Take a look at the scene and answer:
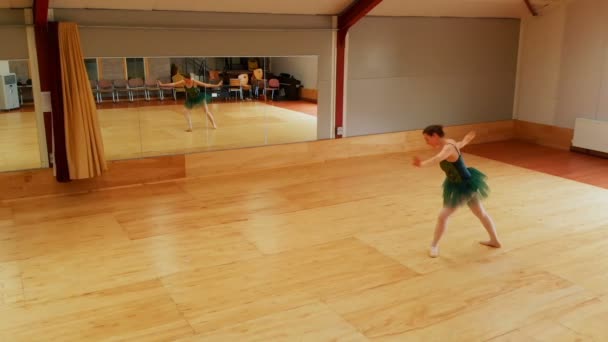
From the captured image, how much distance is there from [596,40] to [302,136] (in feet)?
17.9

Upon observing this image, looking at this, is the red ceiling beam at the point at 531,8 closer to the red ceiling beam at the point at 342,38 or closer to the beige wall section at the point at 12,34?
the red ceiling beam at the point at 342,38

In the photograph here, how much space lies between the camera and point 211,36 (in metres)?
7.44

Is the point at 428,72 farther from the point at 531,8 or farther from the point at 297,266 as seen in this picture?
the point at 297,266

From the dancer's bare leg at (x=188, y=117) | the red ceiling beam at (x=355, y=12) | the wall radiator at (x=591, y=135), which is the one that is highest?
the red ceiling beam at (x=355, y=12)

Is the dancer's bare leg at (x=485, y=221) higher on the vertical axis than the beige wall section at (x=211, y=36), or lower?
lower

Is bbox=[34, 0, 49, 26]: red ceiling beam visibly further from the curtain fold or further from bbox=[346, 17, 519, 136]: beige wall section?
bbox=[346, 17, 519, 136]: beige wall section

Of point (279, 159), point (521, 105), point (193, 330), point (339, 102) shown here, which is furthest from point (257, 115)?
point (521, 105)

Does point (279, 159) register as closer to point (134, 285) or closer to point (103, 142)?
point (103, 142)

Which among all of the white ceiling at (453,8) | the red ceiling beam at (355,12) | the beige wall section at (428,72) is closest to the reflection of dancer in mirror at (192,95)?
the red ceiling beam at (355,12)

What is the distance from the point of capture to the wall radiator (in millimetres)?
9133

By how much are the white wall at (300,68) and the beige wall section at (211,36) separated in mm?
80

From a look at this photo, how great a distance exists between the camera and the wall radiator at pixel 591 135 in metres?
9.13

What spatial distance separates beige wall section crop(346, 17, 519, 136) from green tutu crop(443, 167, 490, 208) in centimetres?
415

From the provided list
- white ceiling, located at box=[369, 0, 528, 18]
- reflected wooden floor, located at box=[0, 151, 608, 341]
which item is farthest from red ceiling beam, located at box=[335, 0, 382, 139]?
reflected wooden floor, located at box=[0, 151, 608, 341]
